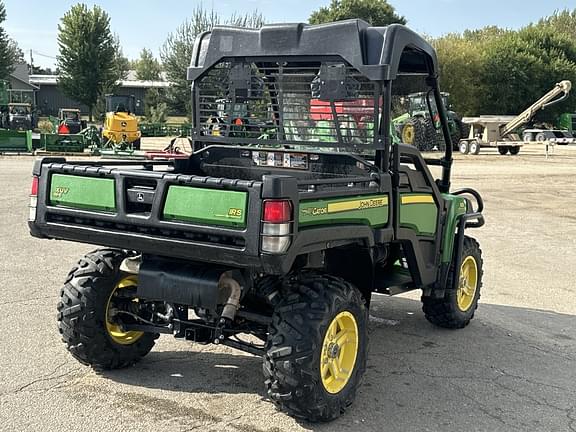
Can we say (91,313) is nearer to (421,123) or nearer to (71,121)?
(421,123)

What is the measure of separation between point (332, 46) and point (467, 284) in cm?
270

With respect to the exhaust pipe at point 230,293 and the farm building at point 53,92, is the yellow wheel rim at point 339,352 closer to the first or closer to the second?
the exhaust pipe at point 230,293

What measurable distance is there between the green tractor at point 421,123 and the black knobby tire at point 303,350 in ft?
6.16

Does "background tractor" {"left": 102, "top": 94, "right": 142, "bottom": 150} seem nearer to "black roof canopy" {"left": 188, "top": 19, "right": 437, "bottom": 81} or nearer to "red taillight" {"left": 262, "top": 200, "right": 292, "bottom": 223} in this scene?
"black roof canopy" {"left": 188, "top": 19, "right": 437, "bottom": 81}

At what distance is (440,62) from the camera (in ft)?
138

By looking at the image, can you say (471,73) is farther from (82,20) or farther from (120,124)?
(120,124)

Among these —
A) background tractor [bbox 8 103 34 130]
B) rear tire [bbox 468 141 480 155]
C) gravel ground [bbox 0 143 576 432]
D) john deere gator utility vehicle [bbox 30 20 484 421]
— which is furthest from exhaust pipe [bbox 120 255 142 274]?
background tractor [bbox 8 103 34 130]

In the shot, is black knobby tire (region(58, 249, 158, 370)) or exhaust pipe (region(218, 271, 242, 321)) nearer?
exhaust pipe (region(218, 271, 242, 321))

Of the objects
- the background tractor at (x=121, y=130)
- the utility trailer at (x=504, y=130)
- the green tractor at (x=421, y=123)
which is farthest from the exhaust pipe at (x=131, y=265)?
the utility trailer at (x=504, y=130)

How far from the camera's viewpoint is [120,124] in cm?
2688

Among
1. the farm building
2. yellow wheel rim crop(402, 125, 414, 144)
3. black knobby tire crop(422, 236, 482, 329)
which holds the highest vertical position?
the farm building

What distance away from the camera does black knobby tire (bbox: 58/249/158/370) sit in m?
4.50

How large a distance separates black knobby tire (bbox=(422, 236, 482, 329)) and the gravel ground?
0.32 feet

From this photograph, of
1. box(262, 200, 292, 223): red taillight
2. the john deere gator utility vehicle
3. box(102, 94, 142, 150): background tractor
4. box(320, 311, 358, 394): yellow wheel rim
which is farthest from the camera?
box(102, 94, 142, 150): background tractor
